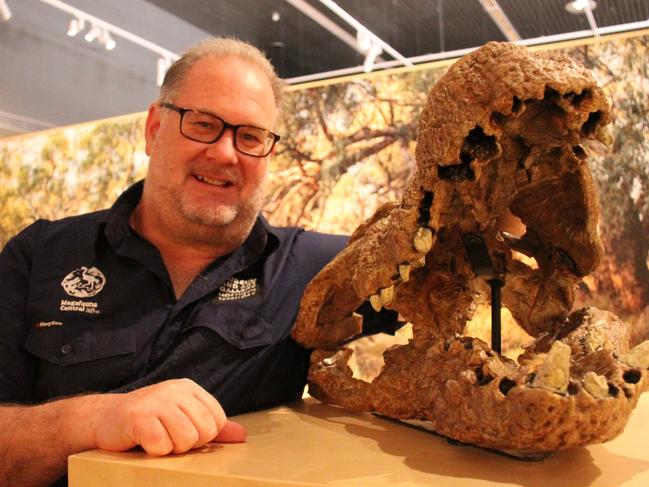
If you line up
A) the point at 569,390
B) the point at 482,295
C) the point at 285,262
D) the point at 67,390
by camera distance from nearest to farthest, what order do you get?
1. the point at 569,390
2. the point at 482,295
3. the point at 67,390
4. the point at 285,262

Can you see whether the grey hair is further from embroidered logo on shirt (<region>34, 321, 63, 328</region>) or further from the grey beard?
embroidered logo on shirt (<region>34, 321, 63, 328</region>)

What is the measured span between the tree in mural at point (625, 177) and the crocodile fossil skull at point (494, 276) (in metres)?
1.15

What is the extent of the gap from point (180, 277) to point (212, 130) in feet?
1.50

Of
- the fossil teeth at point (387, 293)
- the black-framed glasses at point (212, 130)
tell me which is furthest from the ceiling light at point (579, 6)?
the fossil teeth at point (387, 293)

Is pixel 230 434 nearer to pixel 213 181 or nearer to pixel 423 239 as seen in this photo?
pixel 423 239

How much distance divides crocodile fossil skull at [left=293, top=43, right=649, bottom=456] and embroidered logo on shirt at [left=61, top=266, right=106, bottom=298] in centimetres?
59

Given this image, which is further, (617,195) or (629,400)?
(617,195)

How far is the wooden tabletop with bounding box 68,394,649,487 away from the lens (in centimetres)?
102

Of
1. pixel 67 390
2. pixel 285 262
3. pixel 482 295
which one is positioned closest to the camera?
pixel 482 295

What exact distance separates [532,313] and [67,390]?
122cm

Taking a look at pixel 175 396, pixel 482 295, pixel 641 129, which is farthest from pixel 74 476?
pixel 641 129

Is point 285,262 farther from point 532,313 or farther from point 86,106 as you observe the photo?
point 86,106

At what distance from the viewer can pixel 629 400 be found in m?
0.97

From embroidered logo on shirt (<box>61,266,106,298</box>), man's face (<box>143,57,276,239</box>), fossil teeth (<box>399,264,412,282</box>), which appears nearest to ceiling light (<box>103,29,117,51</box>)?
man's face (<box>143,57,276,239</box>)
